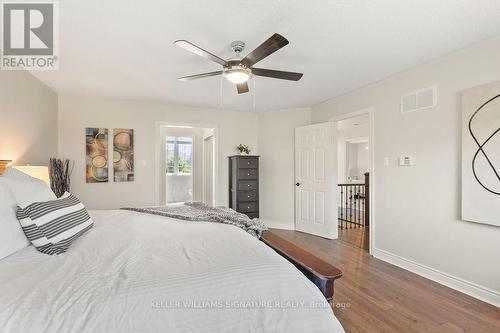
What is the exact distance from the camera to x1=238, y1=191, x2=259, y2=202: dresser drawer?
15.1ft

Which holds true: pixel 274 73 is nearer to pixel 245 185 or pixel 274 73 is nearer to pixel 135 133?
pixel 245 185

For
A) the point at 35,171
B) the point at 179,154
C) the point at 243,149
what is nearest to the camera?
the point at 35,171

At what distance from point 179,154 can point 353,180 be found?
5.90m

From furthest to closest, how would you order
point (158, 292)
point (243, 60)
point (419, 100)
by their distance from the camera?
point (419, 100) → point (243, 60) → point (158, 292)

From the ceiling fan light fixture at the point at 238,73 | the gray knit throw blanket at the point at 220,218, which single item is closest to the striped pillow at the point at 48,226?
the gray knit throw blanket at the point at 220,218

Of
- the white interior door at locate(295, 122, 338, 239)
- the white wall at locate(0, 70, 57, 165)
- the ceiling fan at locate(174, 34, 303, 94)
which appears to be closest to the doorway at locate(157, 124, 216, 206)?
the white interior door at locate(295, 122, 338, 239)

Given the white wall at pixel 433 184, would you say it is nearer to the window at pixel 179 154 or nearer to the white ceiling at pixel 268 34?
the white ceiling at pixel 268 34

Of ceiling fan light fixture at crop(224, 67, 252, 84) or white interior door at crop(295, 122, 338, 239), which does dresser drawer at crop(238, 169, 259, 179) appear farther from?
ceiling fan light fixture at crop(224, 67, 252, 84)

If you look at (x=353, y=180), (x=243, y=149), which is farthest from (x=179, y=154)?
(x=353, y=180)

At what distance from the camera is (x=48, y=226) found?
4.48 feet

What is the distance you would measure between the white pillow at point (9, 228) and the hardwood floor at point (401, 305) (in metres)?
2.22

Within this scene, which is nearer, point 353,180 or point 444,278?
point 444,278

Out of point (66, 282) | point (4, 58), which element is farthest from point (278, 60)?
point (4, 58)

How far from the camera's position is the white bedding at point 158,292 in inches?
34.5
